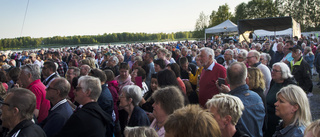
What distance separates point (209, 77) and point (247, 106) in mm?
1472

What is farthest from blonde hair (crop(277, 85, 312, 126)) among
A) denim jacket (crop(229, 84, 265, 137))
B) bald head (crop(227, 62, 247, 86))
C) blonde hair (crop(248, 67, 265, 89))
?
blonde hair (crop(248, 67, 265, 89))

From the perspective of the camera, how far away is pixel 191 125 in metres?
1.45

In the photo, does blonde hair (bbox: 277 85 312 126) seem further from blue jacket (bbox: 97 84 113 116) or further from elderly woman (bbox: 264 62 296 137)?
blue jacket (bbox: 97 84 113 116)

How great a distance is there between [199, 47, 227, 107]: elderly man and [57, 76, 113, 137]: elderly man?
174 cm

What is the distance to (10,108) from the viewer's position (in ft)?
7.79

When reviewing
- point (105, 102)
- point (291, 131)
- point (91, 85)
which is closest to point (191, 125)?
point (291, 131)

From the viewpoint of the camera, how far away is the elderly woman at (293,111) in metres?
2.30

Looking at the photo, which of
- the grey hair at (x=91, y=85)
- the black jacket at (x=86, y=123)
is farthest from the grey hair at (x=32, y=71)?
the black jacket at (x=86, y=123)

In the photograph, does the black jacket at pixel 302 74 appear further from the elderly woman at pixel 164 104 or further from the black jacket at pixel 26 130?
the black jacket at pixel 26 130

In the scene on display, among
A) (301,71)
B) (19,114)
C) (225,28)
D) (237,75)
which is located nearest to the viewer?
(19,114)

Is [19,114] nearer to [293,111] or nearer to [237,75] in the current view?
[237,75]

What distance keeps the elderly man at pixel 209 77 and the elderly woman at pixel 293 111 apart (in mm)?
1588

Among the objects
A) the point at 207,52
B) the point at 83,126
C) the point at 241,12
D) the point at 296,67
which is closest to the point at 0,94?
the point at 83,126

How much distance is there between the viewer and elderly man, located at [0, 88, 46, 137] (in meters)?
2.29
